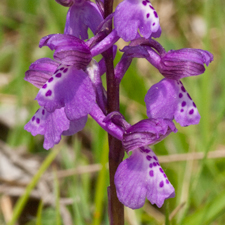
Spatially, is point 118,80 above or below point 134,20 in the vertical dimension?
below

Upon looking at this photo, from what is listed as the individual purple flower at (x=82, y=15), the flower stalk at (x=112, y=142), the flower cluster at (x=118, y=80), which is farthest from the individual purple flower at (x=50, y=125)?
the individual purple flower at (x=82, y=15)

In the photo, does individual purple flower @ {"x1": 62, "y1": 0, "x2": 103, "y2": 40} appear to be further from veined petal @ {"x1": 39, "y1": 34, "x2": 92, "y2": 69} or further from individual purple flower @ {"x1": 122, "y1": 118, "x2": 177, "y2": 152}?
individual purple flower @ {"x1": 122, "y1": 118, "x2": 177, "y2": 152}

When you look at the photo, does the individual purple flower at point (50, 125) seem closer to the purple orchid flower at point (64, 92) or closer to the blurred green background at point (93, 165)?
the purple orchid flower at point (64, 92)

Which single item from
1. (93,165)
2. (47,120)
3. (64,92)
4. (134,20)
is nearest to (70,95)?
(64,92)

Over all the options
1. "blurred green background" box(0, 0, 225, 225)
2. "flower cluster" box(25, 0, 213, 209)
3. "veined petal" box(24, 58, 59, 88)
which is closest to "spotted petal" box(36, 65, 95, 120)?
"flower cluster" box(25, 0, 213, 209)

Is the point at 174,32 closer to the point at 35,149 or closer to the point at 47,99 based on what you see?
the point at 35,149

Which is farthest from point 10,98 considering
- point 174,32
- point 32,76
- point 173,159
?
point 174,32

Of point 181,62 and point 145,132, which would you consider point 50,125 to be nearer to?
point 145,132
